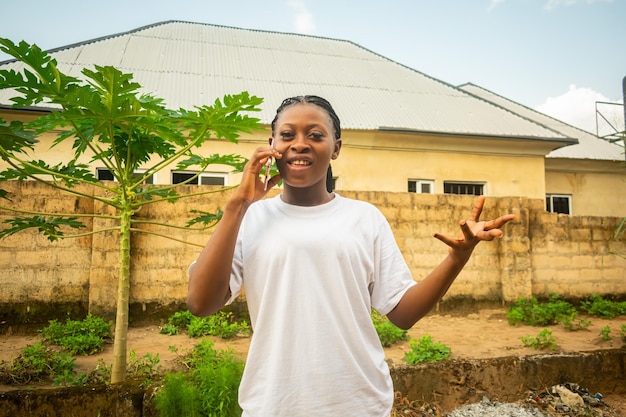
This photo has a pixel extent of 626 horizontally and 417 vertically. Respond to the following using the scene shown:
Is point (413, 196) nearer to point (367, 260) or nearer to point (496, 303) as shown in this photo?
point (496, 303)

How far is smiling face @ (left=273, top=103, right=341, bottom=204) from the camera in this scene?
4.20 ft

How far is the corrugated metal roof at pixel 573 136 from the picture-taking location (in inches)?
470

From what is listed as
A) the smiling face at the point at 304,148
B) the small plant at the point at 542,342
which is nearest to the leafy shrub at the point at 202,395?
the smiling face at the point at 304,148

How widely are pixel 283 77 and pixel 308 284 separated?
10.6m

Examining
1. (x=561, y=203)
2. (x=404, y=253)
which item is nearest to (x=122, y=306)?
(x=404, y=253)

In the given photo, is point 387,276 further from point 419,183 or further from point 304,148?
point 419,183

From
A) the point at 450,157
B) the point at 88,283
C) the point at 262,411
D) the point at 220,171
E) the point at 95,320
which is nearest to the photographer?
the point at 262,411

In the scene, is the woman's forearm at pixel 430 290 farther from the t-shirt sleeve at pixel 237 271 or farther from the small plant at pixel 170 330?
the small plant at pixel 170 330

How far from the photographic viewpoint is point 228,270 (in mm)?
1154

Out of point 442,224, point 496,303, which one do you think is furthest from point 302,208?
point 496,303

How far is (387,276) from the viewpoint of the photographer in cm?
131

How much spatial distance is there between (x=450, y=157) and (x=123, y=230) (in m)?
8.58

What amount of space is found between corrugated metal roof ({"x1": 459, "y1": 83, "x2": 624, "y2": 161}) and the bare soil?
6986mm

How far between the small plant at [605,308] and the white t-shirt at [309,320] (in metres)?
7.27
